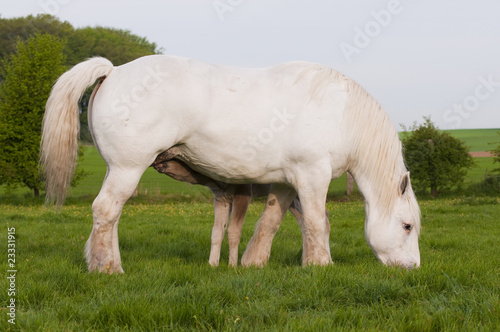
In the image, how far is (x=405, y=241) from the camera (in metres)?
4.98

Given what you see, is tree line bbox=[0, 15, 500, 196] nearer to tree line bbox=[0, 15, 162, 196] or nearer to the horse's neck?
tree line bbox=[0, 15, 162, 196]

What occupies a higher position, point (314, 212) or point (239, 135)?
point (239, 135)

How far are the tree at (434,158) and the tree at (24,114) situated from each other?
15.5m

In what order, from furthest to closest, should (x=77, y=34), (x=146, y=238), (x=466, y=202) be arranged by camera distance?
(x=77, y=34), (x=466, y=202), (x=146, y=238)

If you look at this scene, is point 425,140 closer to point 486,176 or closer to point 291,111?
point 486,176

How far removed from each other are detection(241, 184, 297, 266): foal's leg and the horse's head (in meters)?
0.96

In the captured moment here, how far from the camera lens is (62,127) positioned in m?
4.65

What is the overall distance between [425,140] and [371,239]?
1650cm

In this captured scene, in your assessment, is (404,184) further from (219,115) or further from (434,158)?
(434,158)

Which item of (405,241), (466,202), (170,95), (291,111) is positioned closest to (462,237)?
(405,241)

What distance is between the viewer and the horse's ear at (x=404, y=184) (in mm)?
4886

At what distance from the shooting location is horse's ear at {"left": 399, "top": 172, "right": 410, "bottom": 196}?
489 cm

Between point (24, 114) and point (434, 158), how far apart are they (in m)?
17.3

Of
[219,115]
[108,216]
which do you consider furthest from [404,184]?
[108,216]
